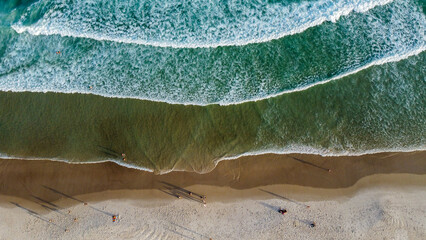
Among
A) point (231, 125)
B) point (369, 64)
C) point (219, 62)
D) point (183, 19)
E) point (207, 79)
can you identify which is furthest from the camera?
point (183, 19)

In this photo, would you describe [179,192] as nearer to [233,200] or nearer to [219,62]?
[233,200]

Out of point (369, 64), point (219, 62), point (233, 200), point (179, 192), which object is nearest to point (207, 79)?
point (219, 62)

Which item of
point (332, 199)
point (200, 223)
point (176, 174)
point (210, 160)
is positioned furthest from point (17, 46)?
point (332, 199)

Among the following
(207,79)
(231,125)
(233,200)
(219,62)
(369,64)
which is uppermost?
(219,62)

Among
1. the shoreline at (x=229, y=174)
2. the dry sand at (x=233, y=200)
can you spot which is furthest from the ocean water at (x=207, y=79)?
the dry sand at (x=233, y=200)

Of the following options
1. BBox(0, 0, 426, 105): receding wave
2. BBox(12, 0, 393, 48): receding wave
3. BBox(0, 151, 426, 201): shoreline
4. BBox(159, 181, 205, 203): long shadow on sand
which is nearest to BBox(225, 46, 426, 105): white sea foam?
BBox(0, 0, 426, 105): receding wave

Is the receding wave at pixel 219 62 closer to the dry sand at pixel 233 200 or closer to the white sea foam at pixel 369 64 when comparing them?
the white sea foam at pixel 369 64

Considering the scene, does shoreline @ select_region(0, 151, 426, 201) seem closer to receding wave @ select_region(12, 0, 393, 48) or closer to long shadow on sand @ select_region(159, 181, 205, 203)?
long shadow on sand @ select_region(159, 181, 205, 203)

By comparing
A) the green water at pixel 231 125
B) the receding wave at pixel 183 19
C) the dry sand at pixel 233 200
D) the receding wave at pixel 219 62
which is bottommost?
the dry sand at pixel 233 200
